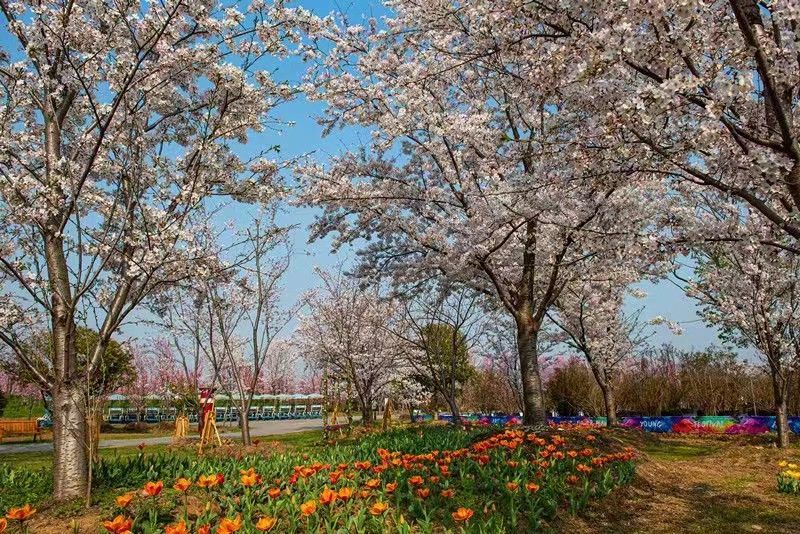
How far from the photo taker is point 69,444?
5.20 m

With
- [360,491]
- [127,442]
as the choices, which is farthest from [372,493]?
[127,442]

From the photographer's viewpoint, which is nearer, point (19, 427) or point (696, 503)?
point (696, 503)

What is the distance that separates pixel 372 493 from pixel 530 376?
6.09 metres

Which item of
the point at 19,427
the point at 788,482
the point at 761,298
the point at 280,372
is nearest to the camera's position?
the point at 788,482

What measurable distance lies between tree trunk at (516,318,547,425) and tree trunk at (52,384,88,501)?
6979 mm

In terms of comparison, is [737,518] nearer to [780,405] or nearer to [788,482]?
[788,482]

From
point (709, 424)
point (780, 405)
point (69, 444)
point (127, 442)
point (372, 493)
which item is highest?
point (69, 444)

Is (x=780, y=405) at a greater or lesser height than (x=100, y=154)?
lesser

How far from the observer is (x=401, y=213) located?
425 inches

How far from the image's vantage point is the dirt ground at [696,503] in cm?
500

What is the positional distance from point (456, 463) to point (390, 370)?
57.0 feet

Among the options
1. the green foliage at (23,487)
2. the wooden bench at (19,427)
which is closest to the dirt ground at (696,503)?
the green foliage at (23,487)

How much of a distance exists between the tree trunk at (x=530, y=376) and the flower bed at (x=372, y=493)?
298 centimetres

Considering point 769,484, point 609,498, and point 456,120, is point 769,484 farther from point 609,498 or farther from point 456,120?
point 456,120
